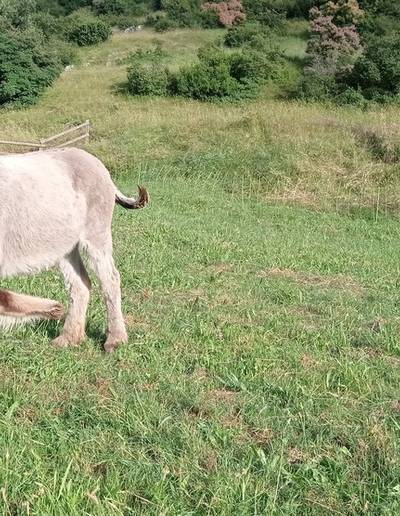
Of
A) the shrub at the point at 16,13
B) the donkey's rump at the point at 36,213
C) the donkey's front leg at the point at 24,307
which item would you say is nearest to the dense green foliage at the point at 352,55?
the shrub at the point at 16,13

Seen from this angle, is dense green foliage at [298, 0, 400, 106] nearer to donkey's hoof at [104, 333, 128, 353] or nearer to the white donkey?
the white donkey

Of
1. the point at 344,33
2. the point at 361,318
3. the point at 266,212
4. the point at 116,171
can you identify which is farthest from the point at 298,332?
the point at 344,33

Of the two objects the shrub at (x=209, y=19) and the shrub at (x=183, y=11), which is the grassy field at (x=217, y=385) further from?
the shrub at (x=183, y=11)

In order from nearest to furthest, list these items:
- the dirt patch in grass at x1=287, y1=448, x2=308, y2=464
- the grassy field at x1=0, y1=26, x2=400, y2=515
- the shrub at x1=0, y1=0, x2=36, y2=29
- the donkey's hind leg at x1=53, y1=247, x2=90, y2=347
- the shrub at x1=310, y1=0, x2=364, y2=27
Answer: the grassy field at x1=0, y1=26, x2=400, y2=515, the dirt patch in grass at x1=287, y1=448, x2=308, y2=464, the donkey's hind leg at x1=53, y1=247, x2=90, y2=347, the shrub at x1=310, y1=0, x2=364, y2=27, the shrub at x1=0, y1=0, x2=36, y2=29

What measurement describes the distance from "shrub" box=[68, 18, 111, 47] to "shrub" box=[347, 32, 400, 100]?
23503 millimetres

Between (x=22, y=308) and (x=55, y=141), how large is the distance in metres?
18.3

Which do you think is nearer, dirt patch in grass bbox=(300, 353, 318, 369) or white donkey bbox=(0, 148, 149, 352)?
dirt patch in grass bbox=(300, 353, 318, 369)

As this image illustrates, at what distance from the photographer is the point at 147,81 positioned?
101ft

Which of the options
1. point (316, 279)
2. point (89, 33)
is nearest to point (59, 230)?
point (316, 279)

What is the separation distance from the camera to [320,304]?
6379mm

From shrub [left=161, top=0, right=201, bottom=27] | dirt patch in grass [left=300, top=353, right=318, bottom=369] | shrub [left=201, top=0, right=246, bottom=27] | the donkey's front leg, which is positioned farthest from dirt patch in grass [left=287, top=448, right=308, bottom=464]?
shrub [left=161, top=0, right=201, bottom=27]

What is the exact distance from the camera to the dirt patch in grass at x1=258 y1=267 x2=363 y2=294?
7427 mm

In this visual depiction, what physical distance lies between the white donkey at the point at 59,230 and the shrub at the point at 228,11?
44.1 m

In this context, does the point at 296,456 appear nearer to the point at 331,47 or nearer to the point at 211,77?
the point at 211,77
